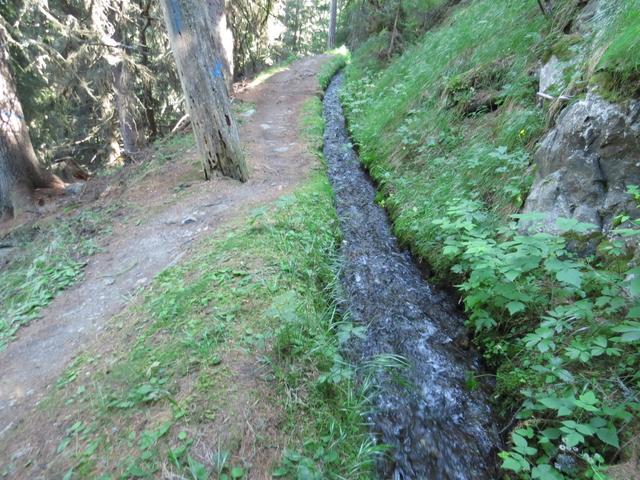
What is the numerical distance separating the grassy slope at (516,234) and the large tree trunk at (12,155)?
751cm

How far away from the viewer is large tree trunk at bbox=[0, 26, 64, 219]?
7.56 m

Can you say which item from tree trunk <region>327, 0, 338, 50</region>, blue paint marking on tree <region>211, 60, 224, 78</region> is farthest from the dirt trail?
tree trunk <region>327, 0, 338, 50</region>

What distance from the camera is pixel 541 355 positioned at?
2848 mm

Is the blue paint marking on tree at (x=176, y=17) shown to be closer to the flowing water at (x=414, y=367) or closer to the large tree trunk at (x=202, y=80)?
the large tree trunk at (x=202, y=80)

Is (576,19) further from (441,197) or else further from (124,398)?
(124,398)

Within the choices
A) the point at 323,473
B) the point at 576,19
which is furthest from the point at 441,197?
the point at 323,473

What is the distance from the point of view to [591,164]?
129 inches

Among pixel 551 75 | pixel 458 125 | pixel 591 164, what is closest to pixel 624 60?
pixel 591 164

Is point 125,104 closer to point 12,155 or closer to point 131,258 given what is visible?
point 12,155

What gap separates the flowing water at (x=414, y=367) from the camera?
109 inches

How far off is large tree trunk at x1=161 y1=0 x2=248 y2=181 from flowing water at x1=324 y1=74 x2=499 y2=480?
8.64 feet

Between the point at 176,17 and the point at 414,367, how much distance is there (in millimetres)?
5930

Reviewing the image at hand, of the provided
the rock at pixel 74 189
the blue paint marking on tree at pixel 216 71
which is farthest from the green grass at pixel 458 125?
the rock at pixel 74 189

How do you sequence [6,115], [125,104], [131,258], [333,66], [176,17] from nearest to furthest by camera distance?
[131,258]
[176,17]
[6,115]
[125,104]
[333,66]
